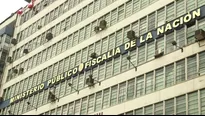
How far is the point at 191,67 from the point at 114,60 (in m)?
8.74

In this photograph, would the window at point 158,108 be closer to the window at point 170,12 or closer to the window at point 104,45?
the window at point 170,12

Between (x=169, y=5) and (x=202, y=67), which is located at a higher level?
(x=169, y=5)

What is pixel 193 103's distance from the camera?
27.4 m

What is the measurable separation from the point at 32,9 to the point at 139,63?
25.2m

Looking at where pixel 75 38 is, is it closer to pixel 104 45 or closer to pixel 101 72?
pixel 104 45

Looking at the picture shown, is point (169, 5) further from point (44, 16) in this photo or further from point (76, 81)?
point (44, 16)

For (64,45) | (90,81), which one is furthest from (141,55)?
(64,45)

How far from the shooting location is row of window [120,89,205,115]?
1059 inches

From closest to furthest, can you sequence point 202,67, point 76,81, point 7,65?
1. point 202,67
2. point 76,81
3. point 7,65

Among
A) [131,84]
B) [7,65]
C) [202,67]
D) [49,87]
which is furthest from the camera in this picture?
[7,65]

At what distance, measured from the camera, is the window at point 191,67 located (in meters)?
28.3

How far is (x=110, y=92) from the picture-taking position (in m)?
34.2

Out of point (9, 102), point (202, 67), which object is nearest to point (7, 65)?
point (9, 102)

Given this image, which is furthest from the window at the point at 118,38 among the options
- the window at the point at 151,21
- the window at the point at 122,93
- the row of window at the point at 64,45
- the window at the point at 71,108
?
the window at the point at 71,108
